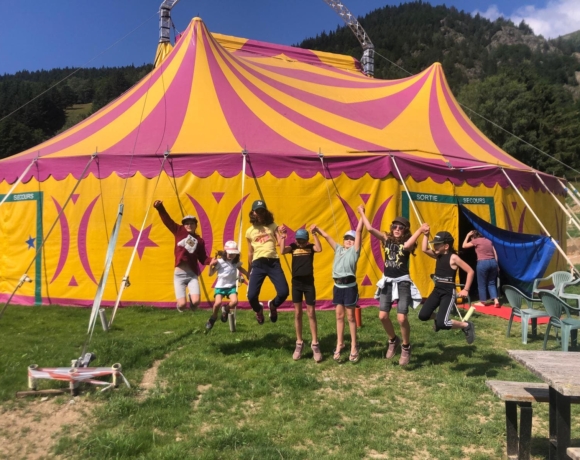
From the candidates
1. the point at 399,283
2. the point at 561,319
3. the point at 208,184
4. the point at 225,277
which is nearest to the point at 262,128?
the point at 208,184

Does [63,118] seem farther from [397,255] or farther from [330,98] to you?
[397,255]

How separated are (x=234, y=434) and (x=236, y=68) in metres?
7.07

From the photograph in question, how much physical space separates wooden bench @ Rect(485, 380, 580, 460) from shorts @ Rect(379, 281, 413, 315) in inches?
51.5

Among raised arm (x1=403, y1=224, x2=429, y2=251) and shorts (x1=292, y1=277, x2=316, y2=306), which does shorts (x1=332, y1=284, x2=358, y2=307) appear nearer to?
shorts (x1=292, y1=277, x2=316, y2=306)

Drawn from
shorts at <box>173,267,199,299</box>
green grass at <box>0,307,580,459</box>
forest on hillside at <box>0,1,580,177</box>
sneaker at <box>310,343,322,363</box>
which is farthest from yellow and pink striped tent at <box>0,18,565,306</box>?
forest on hillside at <box>0,1,580,177</box>

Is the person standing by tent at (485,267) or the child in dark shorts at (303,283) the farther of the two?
the person standing by tent at (485,267)

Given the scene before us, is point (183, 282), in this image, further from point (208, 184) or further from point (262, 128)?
point (262, 128)

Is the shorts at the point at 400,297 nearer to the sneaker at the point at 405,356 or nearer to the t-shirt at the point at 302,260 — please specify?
the sneaker at the point at 405,356

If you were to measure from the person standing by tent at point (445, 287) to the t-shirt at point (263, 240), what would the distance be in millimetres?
1389

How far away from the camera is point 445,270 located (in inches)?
166

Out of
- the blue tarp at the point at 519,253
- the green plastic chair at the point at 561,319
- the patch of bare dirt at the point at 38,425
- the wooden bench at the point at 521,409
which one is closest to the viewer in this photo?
the wooden bench at the point at 521,409

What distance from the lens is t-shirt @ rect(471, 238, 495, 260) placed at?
695 cm

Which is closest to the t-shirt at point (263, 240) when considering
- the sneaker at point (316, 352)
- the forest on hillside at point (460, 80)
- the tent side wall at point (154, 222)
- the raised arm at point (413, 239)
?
the sneaker at point (316, 352)

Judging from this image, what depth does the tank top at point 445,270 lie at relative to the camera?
4.18 meters
